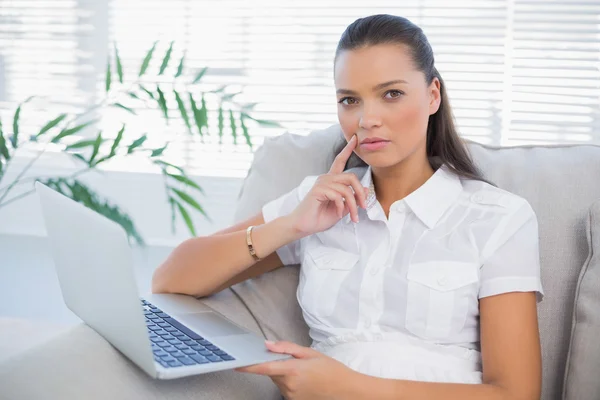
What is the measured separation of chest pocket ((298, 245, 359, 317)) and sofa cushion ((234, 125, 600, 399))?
0.14 m

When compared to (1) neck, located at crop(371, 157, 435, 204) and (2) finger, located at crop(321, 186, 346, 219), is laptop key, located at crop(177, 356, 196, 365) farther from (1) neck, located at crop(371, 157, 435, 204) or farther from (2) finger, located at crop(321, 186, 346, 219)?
(1) neck, located at crop(371, 157, 435, 204)

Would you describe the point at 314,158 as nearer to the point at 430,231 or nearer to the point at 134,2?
the point at 430,231

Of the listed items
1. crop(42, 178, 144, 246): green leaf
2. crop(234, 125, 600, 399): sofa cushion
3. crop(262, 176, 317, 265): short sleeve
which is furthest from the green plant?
crop(262, 176, 317, 265): short sleeve

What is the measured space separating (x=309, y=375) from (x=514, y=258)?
0.44 m

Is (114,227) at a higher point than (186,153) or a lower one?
higher

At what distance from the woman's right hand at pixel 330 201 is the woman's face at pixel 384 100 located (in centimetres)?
5

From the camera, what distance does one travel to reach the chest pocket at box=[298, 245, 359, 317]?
1545mm

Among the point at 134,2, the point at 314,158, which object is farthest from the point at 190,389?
the point at 134,2

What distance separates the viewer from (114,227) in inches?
40.9

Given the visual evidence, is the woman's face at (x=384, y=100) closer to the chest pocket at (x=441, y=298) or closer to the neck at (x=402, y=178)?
the neck at (x=402, y=178)

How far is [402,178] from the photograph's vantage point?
1631 millimetres

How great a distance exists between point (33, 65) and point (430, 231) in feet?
7.34

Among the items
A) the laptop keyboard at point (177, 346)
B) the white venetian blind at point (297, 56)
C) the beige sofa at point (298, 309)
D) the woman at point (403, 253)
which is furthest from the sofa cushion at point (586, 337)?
the white venetian blind at point (297, 56)

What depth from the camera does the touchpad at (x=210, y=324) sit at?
4.42 ft
